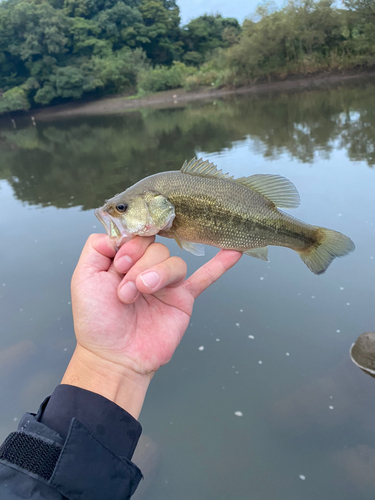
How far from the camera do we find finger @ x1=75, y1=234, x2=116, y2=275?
2.05m

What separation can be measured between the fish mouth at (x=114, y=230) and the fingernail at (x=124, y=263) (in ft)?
0.49

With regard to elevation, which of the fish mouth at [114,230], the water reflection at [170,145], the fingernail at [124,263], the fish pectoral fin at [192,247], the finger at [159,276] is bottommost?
the water reflection at [170,145]

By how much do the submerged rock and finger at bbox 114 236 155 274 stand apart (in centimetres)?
335

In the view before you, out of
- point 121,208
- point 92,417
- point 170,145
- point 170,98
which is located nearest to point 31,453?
point 92,417

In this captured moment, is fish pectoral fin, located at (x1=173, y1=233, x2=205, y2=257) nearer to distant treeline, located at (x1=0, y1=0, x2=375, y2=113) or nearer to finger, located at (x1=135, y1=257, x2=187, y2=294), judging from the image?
finger, located at (x1=135, y1=257, x2=187, y2=294)

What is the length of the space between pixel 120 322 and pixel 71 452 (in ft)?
2.30

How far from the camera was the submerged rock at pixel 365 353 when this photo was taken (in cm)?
402

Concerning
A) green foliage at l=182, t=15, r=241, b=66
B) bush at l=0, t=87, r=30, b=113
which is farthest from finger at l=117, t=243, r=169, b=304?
green foliage at l=182, t=15, r=241, b=66

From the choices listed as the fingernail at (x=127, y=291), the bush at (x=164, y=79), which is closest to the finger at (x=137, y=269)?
the fingernail at (x=127, y=291)

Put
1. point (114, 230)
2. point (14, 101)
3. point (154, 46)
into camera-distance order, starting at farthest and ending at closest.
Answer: point (154, 46) < point (14, 101) < point (114, 230)

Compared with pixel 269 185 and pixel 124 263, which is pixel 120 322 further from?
pixel 269 185

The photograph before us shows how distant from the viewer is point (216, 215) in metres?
2.19

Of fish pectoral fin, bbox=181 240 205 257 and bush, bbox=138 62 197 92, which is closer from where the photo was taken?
fish pectoral fin, bbox=181 240 205 257

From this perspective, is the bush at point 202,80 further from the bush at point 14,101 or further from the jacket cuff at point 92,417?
the jacket cuff at point 92,417
